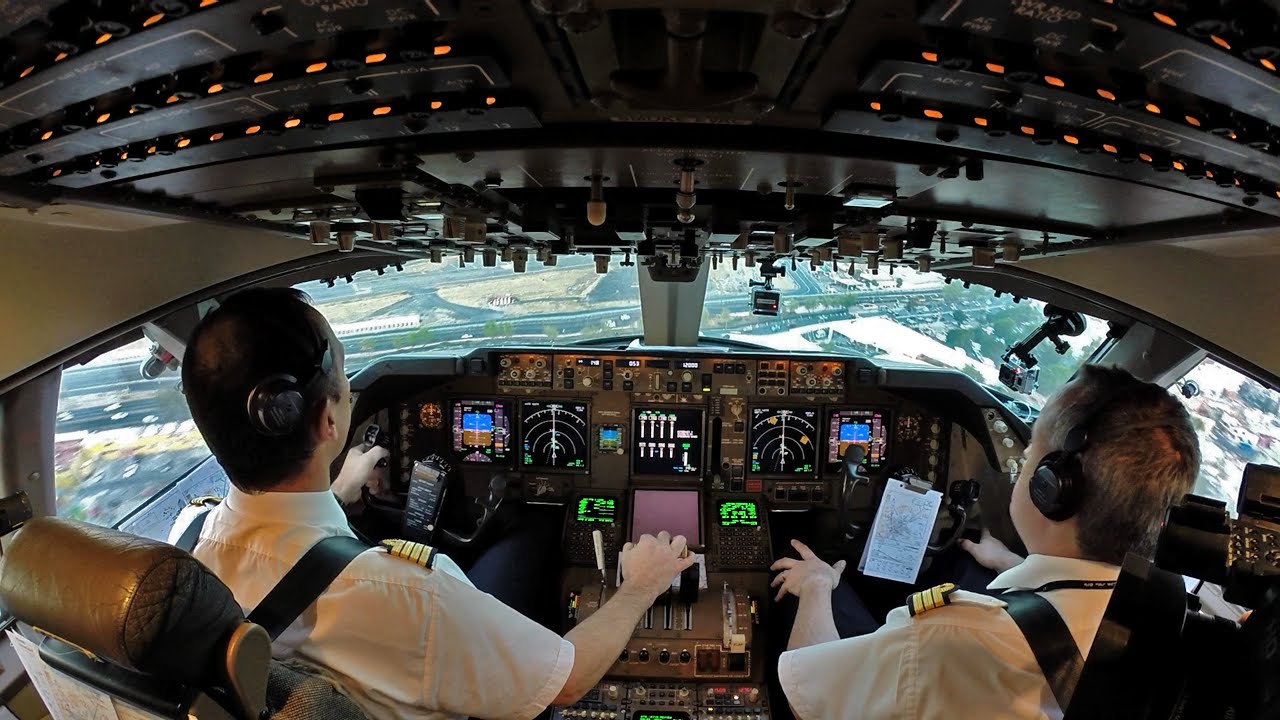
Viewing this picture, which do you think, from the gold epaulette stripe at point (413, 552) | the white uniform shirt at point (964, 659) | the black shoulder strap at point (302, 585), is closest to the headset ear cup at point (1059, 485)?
the white uniform shirt at point (964, 659)

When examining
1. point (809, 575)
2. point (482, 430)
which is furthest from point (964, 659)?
point (482, 430)

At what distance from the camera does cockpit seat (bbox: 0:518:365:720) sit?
79 centimetres

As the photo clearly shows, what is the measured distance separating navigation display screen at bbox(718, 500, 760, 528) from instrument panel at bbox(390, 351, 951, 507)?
12cm

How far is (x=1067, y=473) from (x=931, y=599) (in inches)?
15.9

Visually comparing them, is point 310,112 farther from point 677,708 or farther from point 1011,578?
point 677,708

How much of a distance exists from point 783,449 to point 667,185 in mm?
2426

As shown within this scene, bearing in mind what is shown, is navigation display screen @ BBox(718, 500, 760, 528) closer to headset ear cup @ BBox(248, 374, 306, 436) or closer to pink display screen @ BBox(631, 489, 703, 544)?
pink display screen @ BBox(631, 489, 703, 544)

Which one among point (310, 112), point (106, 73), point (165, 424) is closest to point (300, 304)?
point (310, 112)

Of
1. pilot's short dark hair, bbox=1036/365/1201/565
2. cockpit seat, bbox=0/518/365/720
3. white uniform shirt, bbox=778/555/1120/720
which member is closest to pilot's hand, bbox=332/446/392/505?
cockpit seat, bbox=0/518/365/720

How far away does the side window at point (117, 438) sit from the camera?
242 centimetres

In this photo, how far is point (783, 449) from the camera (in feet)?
12.7

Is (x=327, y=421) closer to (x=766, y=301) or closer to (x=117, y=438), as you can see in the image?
(x=117, y=438)

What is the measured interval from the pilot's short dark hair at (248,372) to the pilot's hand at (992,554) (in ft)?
10.8

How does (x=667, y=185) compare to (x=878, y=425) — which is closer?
(x=667, y=185)
